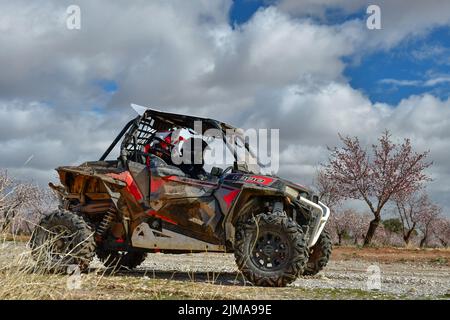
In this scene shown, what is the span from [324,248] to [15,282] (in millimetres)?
5747

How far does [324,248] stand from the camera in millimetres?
10469

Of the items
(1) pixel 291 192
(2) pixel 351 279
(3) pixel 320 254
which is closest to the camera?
(1) pixel 291 192

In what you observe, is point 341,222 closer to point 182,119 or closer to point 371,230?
point 371,230

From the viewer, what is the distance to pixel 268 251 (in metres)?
8.96

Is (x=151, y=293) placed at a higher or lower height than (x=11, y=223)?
lower

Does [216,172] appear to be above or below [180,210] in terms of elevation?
above

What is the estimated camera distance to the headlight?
9086 mm

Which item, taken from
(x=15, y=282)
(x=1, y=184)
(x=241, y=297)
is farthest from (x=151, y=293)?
(x=1, y=184)

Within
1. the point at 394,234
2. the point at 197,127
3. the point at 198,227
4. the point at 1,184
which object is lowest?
the point at 394,234

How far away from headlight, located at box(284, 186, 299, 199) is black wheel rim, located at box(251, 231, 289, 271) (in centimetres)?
65

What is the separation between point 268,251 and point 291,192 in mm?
969

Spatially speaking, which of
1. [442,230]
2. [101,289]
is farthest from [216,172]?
[442,230]

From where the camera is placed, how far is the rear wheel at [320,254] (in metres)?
10.4
